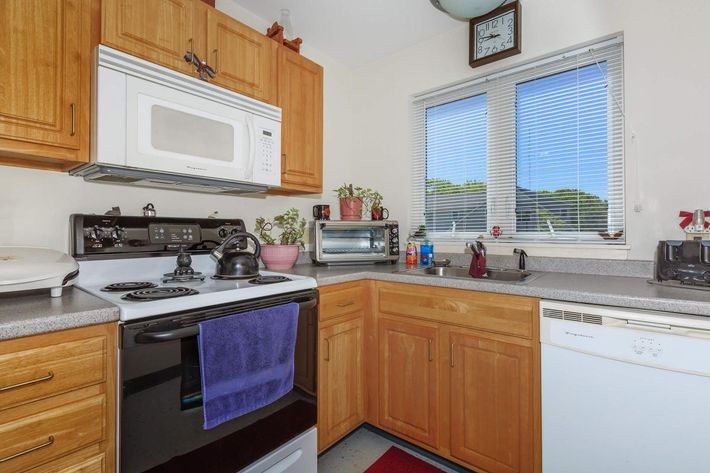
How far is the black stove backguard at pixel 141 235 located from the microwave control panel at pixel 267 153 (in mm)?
348

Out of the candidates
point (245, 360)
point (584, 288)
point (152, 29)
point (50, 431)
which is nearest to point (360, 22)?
point (152, 29)

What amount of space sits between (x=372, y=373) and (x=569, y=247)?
4.34 feet

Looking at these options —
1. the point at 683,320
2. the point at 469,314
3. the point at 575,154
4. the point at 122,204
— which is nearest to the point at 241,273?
the point at 122,204

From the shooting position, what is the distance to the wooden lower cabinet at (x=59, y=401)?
863mm

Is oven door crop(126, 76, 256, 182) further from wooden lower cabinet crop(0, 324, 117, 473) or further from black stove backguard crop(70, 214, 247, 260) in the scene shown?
wooden lower cabinet crop(0, 324, 117, 473)

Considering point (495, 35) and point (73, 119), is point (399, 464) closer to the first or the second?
point (73, 119)

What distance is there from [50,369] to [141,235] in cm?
80

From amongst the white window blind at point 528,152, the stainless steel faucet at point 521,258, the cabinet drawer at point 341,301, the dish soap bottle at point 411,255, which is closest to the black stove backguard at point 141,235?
the cabinet drawer at point 341,301

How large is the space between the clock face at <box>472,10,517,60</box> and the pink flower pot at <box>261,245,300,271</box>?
1695mm

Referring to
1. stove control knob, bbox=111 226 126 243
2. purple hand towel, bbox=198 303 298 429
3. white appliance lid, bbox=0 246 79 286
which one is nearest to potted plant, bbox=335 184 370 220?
purple hand towel, bbox=198 303 298 429

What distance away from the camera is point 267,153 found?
188 centimetres

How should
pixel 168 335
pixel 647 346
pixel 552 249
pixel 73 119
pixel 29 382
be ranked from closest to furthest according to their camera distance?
pixel 29 382 → pixel 168 335 → pixel 647 346 → pixel 73 119 → pixel 552 249

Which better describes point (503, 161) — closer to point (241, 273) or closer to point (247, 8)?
point (241, 273)

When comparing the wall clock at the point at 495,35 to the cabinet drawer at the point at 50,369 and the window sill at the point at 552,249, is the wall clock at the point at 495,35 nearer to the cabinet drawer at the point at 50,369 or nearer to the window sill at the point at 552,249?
the window sill at the point at 552,249
